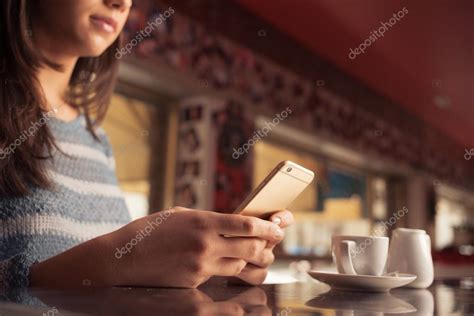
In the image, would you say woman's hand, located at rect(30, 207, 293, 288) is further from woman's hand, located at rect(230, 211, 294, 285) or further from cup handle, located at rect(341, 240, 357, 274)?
cup handle, located at rect(341, 240, 357, 274)

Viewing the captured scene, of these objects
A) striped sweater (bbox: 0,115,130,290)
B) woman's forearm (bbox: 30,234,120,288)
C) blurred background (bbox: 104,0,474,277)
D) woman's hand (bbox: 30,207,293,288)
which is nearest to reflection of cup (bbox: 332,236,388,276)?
woman's hand (bbox: 30,207,293,288)

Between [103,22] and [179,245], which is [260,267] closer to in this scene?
[179,245]

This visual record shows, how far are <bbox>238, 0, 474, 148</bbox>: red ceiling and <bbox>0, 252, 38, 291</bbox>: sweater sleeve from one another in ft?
10.9

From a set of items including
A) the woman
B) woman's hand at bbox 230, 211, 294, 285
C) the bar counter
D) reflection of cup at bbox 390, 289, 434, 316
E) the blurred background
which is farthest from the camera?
the blurred background

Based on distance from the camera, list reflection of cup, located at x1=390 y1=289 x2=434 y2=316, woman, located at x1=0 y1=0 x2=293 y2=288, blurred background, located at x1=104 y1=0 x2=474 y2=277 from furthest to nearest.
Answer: blurred background, located at x1=104 y1=0 x2=474 y2=277
woman, located at x1=0 y1=0 x2=293 y2=288
reflection of cup, located at x1=390 y1=289 x2=434 y2=316

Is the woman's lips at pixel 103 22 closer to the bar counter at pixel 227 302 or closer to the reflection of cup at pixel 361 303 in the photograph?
the bar counter at pixel 227 302

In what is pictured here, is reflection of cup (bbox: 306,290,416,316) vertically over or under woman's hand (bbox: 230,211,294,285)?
under

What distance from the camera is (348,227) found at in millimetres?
6289

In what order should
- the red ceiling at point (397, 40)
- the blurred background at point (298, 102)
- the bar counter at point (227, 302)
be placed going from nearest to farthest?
1. the bar counter at point (227, 302)
2. the blurred background at point (298, 102)
3. the red ceiling at point (397, 40)

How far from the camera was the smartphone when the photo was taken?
0.83 m

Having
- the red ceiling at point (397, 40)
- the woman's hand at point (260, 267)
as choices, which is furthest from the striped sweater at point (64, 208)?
the red ceiling at point (397, 40)

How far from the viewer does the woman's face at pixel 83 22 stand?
108 centimetres

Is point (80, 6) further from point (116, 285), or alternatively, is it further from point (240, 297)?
point (240, 297)

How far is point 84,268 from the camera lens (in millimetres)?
825
